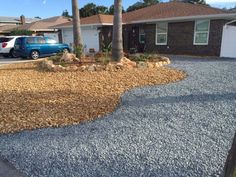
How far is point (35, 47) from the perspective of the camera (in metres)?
17.5

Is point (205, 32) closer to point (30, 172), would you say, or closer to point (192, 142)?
point (192, 142)

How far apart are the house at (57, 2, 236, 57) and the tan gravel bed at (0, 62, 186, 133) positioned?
293 inches

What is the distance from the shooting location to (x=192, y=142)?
3.92 m

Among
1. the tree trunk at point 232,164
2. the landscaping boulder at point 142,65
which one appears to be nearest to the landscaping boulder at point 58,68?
the landscaping boulder at point 142,65

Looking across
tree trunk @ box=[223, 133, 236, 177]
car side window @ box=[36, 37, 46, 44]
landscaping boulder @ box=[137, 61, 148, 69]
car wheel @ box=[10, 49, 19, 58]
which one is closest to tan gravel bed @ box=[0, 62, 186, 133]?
landscaping boulder @ box=[137, 61, 148, 69]

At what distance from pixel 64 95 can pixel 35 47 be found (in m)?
12.0

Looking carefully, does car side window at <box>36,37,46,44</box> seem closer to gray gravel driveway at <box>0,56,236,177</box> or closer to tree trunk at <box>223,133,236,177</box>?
gray gravel driveway at <box>0,56,236,177</box>

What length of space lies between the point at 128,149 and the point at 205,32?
14482 millimetres

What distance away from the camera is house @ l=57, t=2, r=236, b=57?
1547 centimetres

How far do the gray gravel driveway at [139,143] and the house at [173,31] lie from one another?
1081 cm

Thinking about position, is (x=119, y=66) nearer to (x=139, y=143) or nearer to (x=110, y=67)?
(x=110, y=67)

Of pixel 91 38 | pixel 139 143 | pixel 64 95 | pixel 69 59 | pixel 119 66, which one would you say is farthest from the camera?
pixel 91 38

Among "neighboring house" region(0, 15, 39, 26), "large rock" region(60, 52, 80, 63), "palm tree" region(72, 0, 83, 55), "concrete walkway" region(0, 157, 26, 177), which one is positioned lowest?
"concrete walkway" region(0, 157, 26, 177)

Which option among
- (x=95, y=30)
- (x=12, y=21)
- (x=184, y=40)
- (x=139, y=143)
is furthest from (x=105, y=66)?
(x=12, y=21)
